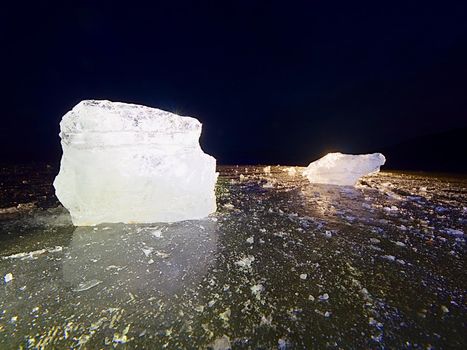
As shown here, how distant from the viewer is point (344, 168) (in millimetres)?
12195

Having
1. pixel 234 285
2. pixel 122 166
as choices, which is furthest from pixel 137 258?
pixel 122 166

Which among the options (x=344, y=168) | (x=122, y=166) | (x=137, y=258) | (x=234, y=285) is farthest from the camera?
(x=344, y=168)

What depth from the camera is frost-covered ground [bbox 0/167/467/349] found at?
1953 millimetres

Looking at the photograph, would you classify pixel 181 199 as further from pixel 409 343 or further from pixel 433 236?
pixel 433 236

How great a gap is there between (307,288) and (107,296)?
2.08m

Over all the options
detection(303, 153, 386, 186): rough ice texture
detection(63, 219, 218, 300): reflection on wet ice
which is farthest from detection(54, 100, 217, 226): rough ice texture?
detection(303, 153, 386, 186): rough ice texture

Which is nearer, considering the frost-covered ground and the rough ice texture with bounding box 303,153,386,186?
the frost-covered ground

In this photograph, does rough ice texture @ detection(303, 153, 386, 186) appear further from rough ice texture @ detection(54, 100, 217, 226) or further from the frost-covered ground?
rough ice texture @ detection(54, 100, 217, 226)

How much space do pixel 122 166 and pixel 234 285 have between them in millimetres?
3559

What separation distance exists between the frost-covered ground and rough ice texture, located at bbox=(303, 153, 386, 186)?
6.89m

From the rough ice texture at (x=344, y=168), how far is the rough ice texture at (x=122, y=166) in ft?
30.5

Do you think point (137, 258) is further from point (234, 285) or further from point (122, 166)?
point (122, 166)

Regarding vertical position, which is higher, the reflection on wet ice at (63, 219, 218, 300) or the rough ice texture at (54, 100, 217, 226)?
the rough ice texture at (54, 100, 217, 226)

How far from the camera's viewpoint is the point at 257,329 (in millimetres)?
1996
